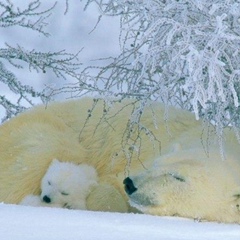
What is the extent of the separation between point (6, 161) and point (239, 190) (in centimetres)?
165

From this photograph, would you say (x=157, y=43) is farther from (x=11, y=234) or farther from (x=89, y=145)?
(x=11, y=234)

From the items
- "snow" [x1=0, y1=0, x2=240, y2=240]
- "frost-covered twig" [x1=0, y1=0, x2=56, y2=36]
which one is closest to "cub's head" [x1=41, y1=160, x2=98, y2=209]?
"snow" [x1=0, y1=0, x2=240, y2=240]

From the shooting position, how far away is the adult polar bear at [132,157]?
14.6 ft

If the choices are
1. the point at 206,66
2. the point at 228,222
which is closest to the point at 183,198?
the point at 228,222

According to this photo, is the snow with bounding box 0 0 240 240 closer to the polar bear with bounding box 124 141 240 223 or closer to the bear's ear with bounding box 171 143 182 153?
the polar bear with bounding box 124 141 240 223

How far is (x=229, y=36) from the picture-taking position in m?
4.24

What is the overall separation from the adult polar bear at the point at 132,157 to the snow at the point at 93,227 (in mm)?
294

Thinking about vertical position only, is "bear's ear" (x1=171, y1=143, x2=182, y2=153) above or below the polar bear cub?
above

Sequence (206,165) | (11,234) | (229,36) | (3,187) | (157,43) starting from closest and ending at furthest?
(11,234) → (229,36) → (206,165) → (157,43) → (3,187)

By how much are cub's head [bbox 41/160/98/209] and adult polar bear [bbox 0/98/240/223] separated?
0.06m

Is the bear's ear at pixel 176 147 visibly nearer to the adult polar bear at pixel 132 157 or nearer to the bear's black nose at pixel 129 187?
the adult polar bear at pixel 132 157

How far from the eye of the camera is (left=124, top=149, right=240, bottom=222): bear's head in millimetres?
4395

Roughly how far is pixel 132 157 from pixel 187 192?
89 centimetres

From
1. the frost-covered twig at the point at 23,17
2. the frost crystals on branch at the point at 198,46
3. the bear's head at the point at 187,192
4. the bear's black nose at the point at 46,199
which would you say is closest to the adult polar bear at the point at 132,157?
the bear's head at the point at 187,192
